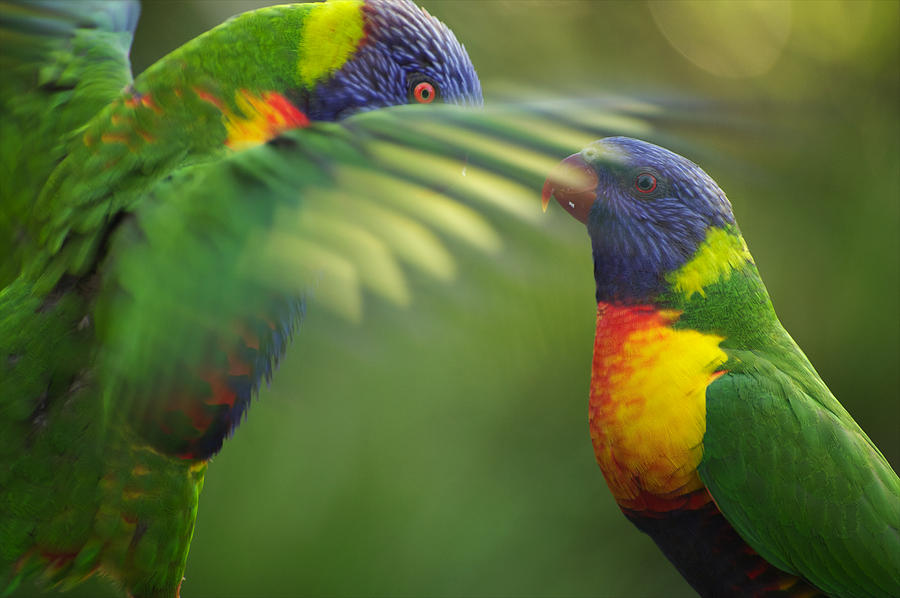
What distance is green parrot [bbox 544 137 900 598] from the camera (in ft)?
2.07

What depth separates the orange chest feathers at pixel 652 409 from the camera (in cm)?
63

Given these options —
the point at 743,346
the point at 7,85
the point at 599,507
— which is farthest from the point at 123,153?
the point at 599,507

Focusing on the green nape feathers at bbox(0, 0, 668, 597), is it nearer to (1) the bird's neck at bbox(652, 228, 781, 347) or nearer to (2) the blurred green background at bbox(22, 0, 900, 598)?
(1) the bird's neck at bbox(652, 228, 781, 347)

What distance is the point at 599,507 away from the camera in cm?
133

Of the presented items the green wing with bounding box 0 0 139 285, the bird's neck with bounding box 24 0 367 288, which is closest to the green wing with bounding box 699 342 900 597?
the bird's neck with bounding box 24 0 367 288

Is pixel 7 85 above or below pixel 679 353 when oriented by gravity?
below

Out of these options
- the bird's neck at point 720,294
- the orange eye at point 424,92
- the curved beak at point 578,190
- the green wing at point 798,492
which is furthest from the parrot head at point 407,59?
the green wing at point 798,492

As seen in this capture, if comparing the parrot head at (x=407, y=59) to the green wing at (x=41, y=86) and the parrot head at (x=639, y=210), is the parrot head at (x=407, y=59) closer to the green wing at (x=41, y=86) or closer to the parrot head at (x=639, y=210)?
the parrot head at (x=639, y=210)

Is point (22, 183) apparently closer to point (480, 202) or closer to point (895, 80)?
point (480, 202)

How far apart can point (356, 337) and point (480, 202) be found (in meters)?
0.11

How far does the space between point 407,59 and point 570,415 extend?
757 mm

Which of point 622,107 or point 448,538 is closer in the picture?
point 622,107

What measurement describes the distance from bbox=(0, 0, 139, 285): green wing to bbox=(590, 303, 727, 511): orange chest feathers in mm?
675

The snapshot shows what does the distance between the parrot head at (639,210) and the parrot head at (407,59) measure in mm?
191
